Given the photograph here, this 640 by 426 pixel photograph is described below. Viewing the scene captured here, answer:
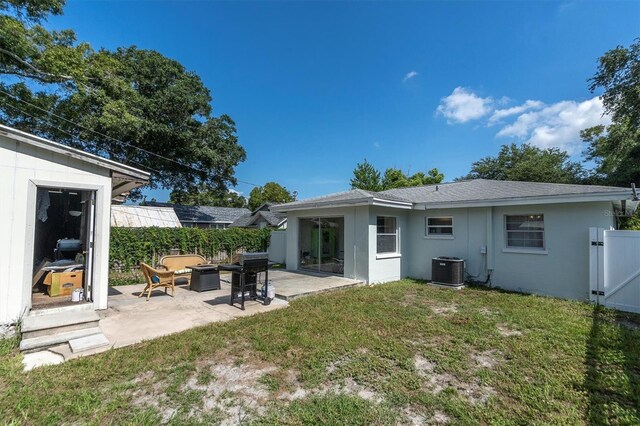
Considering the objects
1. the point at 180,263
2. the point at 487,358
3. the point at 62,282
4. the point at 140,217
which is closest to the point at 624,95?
the point at 487,358

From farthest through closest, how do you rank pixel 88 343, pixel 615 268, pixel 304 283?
1. pixel 304 283
2. pixel 615 268
3. pixel 88 343

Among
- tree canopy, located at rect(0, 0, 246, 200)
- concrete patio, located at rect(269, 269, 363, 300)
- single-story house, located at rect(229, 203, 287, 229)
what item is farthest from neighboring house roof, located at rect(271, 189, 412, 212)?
tree canopy, located at rect(0, 0, 246, 200)

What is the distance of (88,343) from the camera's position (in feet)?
13.4

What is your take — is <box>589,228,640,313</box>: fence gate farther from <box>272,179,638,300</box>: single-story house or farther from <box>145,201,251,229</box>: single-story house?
<box>145,201,251,229</box>: single-story house

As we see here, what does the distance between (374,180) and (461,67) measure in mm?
22782

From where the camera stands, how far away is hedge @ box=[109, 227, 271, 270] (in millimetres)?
9219

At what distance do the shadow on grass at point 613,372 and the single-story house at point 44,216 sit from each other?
7.48 metres

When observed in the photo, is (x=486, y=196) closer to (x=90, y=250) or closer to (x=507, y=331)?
(x=507, y=331)

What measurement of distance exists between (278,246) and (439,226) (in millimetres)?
7903

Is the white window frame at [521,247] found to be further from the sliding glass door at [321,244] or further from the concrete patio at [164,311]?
the sliding glass door at [321,244]

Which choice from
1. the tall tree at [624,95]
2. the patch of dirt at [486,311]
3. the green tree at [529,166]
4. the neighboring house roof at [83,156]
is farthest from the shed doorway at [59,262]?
the green tree at [529,166]

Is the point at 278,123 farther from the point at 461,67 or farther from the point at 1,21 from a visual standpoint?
the point at 1,21

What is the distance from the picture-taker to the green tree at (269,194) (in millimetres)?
41375

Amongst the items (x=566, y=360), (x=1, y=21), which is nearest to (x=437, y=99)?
(x=566, y=360)
